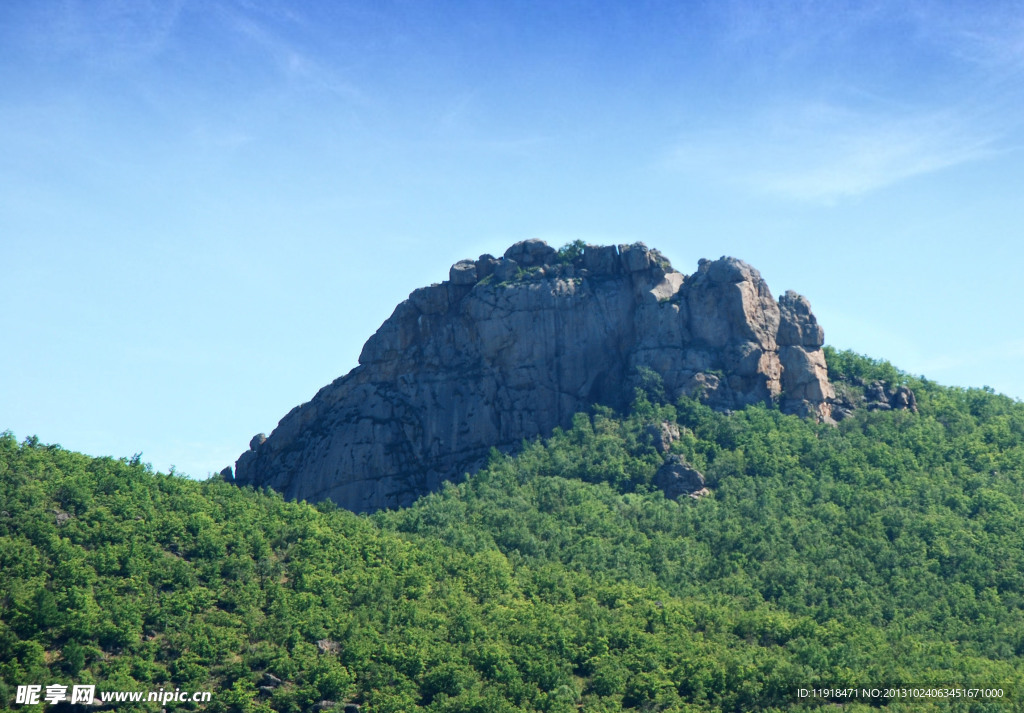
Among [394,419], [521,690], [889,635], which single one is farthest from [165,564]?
[889,635]

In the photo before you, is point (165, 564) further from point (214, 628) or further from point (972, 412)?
point (972, 412)

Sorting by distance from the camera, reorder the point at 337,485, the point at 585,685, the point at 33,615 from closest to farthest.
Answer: the point at 33,615, the point at 585,685, the point at 337,485

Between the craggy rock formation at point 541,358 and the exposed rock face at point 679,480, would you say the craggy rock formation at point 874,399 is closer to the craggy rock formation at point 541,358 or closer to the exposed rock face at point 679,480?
the craggy rock formation at point 541,358

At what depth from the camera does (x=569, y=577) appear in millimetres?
90500

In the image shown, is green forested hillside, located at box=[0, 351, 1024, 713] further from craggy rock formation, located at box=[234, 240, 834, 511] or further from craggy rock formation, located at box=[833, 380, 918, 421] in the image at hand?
craggy rock formation, located at box=[234, 240, 834, 511]

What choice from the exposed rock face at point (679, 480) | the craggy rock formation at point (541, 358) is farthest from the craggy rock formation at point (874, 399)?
the exposed rock face at point (679, 480)

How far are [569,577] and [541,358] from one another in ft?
80.6

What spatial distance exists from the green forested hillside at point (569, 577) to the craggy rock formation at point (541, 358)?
3150 millimetres

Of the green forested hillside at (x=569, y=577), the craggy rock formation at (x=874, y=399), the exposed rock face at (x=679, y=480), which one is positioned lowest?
the green forested hillside at (x=569, y=577)

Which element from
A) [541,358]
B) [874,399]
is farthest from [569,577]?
[874,399]

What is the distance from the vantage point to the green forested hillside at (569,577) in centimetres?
7606

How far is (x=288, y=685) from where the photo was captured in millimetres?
76000

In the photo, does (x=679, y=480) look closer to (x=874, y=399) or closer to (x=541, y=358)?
(x=541, y=358)

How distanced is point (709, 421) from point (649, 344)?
7790mm
